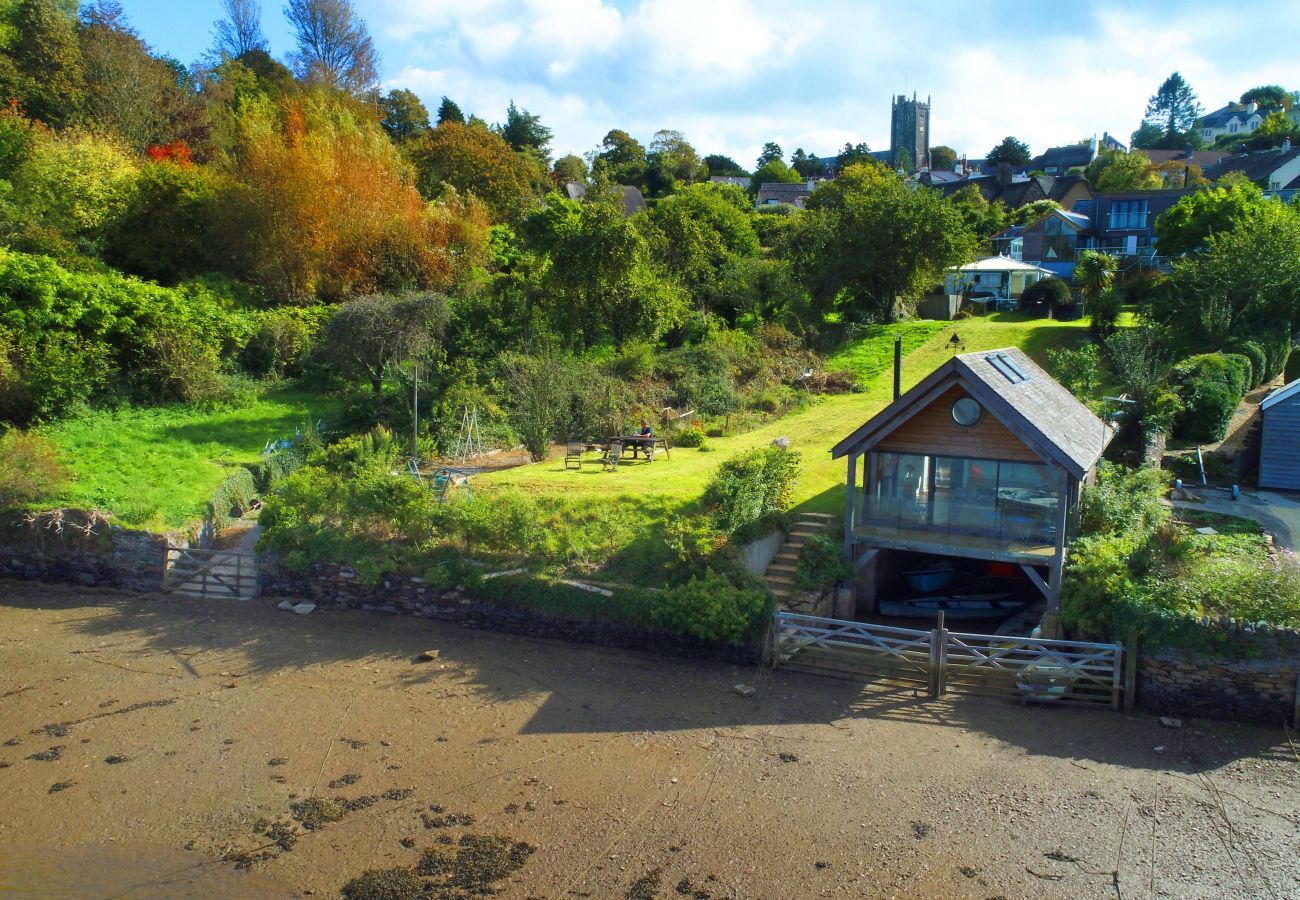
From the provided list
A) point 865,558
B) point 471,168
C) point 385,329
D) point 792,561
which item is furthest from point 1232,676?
point 471,168

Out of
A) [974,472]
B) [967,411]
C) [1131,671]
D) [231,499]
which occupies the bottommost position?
[1131,671]

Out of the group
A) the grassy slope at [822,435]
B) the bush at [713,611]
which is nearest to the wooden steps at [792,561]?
the grassy slope at [822,435]

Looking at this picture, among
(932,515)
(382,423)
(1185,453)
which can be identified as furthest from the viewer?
(382,423)

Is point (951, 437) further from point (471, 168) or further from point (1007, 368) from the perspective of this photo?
point (471, 168)

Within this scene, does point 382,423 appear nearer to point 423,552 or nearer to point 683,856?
point 423,552

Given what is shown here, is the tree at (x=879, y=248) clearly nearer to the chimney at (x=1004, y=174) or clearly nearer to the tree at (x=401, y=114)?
the tree at (x=401, y=114)

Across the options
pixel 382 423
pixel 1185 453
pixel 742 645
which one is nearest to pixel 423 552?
pixel 742 645
